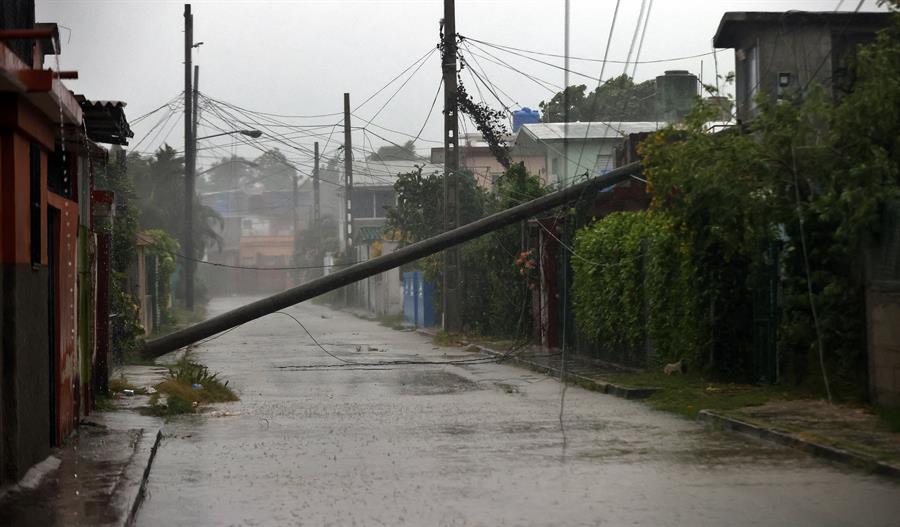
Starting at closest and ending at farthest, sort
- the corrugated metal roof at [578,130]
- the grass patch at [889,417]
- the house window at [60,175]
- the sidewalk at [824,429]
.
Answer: the sidewalk at [824,429]
the house window at [60,175]
the grass patch at [889,417]
the corrugated metal roof at [578,130]

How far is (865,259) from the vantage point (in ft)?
49.7

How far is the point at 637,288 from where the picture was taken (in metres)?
22.5

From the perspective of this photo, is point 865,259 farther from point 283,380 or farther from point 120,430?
point 283,380

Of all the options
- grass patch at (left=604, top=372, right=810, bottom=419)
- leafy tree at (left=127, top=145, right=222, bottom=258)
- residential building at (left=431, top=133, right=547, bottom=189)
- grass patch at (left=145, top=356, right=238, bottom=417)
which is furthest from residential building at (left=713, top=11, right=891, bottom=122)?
leafy tree at (left=127, top=145, right=222, bottom=258)

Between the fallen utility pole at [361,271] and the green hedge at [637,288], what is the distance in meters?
1.02

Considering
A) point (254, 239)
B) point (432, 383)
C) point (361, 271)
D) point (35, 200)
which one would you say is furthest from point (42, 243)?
point (254, 239)

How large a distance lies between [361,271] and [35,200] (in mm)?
13725

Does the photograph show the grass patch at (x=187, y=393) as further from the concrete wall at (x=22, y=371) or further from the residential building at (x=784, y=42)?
the residential building at (x=784, y=42)

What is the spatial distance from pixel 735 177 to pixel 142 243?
73.2 ft

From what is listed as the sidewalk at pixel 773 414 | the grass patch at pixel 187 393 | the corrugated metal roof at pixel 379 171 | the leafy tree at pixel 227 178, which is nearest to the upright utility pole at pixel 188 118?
the grass patch at pixel 187 393

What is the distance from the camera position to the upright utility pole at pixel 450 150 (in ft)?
112

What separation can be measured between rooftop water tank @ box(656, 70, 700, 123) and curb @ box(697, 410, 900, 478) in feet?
96.5

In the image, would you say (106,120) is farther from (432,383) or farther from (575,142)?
(575,142)

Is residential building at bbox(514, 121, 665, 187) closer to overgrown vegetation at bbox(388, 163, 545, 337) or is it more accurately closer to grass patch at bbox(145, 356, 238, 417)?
overgrown vegetation at bbox(388, 163, 545, 337)
